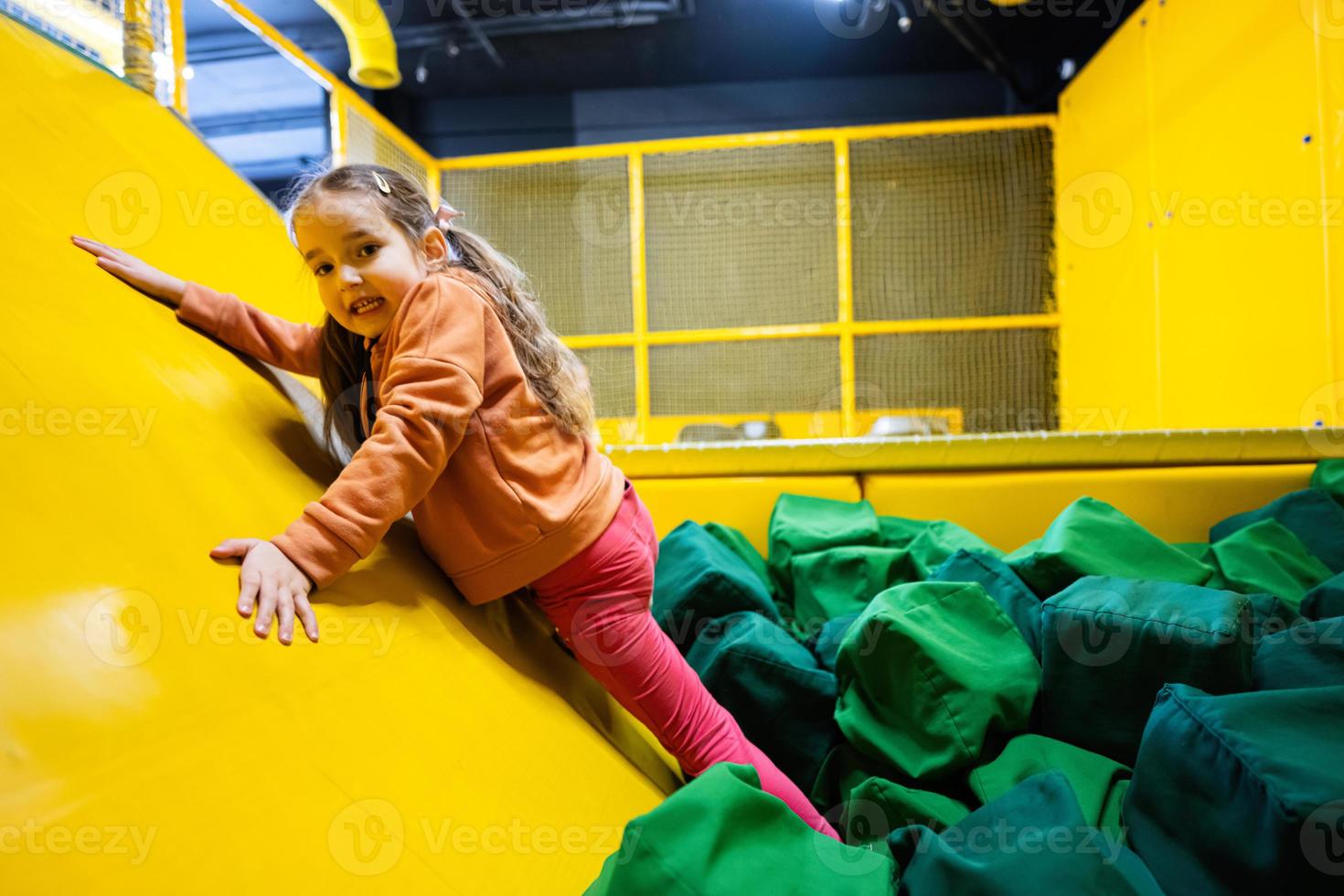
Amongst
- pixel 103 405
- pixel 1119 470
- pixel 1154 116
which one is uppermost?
pixel 1154 116

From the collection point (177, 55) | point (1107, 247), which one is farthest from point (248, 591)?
point (1107, 247)

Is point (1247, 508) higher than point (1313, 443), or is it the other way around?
point (1313, 443)

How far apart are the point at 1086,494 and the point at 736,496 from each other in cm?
82

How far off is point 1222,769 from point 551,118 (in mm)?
5353

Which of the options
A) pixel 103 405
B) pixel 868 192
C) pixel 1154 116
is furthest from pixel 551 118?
pixel 103 405

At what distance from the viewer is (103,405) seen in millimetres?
732

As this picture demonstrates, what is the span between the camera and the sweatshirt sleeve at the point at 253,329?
1.04 metres

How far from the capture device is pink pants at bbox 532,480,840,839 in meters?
1.03

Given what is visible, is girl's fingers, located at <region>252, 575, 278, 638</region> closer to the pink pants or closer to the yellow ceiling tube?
the pink pants

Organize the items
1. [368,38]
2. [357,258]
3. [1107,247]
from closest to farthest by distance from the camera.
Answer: [357,258]
[368,38]
[1107,247]

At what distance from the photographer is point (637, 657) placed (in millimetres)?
1033

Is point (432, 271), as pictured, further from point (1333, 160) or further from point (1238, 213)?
point (1238, 213)

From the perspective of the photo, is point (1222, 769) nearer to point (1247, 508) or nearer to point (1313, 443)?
point (1247, 508)

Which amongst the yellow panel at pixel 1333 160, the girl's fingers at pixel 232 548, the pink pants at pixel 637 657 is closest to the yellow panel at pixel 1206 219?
the yellow panel at pixel 1333 160
